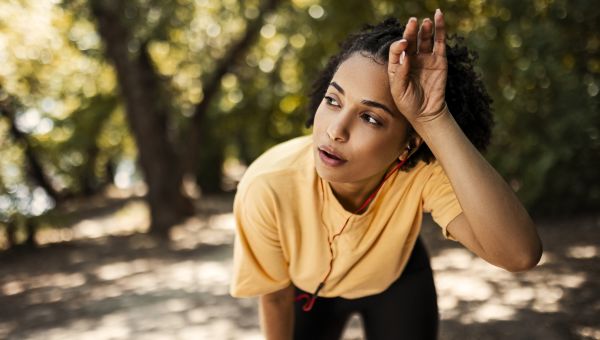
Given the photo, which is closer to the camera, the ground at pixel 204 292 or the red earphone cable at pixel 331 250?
the red earphone cable at pixel 331 250

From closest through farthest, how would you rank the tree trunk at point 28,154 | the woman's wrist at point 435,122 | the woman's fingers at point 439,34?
the woman's fingers at point 439,34, the woman's wrist at point 435,122, the tree trunk at point 28,154

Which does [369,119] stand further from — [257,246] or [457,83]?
[257,246]

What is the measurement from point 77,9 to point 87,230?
13.4 ft


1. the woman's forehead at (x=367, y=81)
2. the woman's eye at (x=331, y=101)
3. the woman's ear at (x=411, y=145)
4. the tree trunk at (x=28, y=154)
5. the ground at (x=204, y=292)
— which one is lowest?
the ground at (x=204, y=292)

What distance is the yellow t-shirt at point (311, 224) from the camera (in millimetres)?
2035

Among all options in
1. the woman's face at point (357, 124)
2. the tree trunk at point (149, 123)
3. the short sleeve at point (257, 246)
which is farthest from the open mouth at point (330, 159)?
the tree trunk at point (149, 123)

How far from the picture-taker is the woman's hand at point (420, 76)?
Result: 5.36 feet

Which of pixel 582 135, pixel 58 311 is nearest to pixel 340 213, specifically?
pixel 58 311

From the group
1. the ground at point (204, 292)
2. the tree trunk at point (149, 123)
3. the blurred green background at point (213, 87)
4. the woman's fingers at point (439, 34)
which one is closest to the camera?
the woman's fingers at point (439, 34)

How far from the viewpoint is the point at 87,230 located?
973cm

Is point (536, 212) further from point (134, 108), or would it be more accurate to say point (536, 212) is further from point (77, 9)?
point (77, 9)

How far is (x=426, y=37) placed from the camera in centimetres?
164

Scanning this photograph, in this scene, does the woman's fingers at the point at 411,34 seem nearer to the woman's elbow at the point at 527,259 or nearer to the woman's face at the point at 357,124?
the woman's face at the point at 357,124

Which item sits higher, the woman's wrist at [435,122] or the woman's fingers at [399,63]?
the woman's fingers at [399,63]
